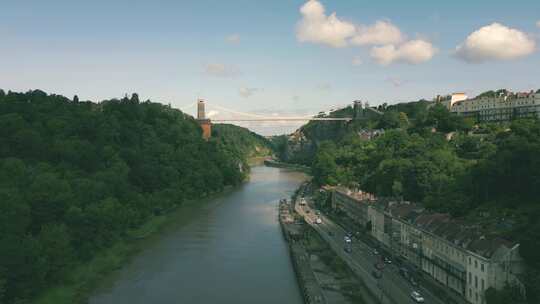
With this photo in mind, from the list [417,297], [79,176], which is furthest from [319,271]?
[79,176]

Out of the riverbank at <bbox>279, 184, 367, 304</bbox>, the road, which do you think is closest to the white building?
the road

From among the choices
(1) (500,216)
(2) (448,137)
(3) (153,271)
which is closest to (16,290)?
(3) (153,271)

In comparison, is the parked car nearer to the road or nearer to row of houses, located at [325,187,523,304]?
the road

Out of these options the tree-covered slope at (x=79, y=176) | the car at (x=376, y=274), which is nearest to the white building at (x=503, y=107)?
the tree-covered slope at (x=79, y=176)

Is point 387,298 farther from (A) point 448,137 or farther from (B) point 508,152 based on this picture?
(A) point 448,137

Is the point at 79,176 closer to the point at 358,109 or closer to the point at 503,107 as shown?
the point at 503,107

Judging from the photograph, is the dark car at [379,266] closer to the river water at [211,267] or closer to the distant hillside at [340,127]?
the river water at [211,267]
